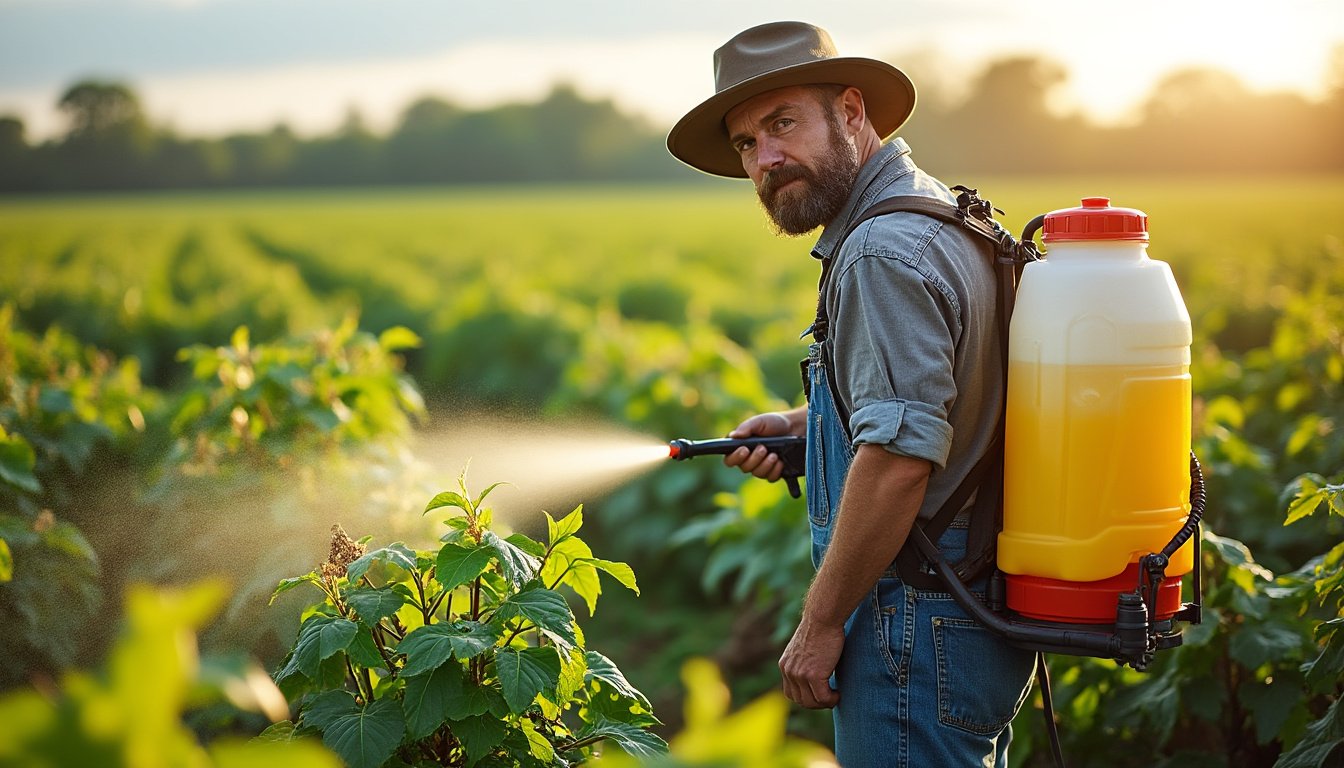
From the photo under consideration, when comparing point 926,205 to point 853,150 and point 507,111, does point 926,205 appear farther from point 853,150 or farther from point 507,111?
point 507,111

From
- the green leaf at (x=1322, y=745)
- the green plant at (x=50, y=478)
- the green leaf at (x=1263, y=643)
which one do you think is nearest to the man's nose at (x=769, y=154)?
the green leaf at (x=1322, y=745)

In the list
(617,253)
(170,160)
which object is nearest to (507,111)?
(170,160)

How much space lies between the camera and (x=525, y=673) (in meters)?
2.31

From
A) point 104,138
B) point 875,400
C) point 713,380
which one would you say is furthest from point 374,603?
point 104,138

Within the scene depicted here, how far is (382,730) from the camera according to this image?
A: 2275 millimetres

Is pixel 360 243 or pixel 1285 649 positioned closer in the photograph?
pixel 1285 649

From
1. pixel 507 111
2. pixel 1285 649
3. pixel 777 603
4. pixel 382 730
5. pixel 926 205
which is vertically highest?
pixel 507 111

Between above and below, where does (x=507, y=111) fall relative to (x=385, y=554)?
above

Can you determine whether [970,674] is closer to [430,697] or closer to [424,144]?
[430,697]

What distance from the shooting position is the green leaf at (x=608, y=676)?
259 cm

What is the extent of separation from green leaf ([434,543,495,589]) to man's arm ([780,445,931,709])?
0.74 m

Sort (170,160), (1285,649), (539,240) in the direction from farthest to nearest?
(170,160) < (539,240) < (1285,649)

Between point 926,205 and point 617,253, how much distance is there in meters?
22.2

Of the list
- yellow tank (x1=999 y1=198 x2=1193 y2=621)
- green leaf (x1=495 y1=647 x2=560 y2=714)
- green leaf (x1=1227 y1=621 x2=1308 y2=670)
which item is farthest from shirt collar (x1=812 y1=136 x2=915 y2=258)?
green leaf (x1=1227 y1=621 x2=1308 y2=670)
